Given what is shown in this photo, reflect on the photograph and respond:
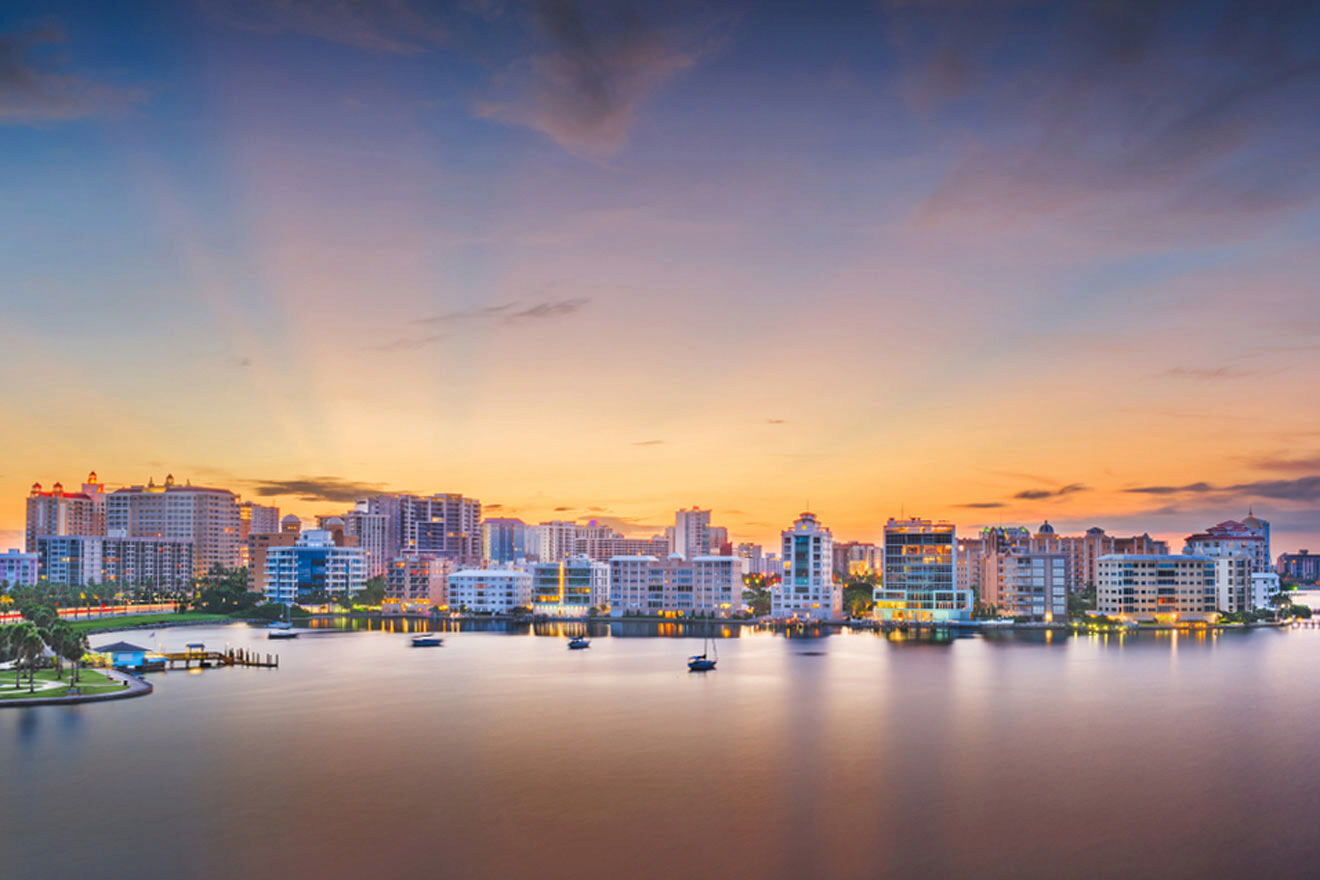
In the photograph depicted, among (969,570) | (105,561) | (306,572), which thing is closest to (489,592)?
(306,572)

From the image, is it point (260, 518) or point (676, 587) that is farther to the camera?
point (260, 518)

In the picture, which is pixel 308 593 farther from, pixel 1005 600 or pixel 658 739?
pixel 658 739

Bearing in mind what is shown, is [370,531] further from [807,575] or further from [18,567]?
[807,575]

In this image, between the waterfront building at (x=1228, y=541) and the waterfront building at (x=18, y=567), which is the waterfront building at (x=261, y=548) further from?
the waterfront building at (x=1228, y=541)

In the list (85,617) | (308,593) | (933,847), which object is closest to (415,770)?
(933,847)

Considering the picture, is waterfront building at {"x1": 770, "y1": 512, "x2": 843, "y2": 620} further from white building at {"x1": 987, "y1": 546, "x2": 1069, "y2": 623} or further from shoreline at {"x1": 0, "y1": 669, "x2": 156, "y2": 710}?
shoreline at {"x1": 0, "y1": 669, "x2": 156, "y2": 710}
